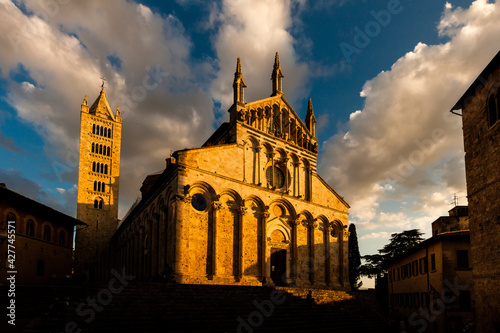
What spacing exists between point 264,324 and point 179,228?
9.12 m

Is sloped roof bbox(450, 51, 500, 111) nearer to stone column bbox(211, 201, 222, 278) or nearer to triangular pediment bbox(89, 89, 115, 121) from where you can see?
stone column bbox(211, 201, 222, 278)

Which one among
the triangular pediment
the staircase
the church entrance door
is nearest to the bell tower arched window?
the staircase

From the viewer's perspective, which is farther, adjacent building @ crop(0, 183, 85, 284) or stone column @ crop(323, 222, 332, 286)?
stone column @ crop(323, 222, 332, 286)

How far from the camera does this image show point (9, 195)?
2556 centimetres

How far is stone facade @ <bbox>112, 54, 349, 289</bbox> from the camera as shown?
83.1 feet

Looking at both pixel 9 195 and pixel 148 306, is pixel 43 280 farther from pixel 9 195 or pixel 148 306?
pixel 148 306

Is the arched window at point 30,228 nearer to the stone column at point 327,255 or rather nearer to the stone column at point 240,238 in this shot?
the stone column at point 240,238

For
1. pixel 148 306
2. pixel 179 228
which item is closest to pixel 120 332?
pixel 148 306

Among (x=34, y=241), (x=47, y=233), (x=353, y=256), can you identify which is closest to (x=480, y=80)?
(x=34, y=241)

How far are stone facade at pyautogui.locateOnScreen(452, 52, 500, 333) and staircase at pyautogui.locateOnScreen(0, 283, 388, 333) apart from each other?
6.84 meters

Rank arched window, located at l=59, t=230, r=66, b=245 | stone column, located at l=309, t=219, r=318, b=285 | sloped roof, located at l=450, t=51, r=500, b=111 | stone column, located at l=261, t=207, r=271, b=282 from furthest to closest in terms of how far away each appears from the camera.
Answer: arched window, located at l=59, t=230, r=66, b=245, stone column, located at l=309, t=219, r=318, b=285, stone column, located at l=261, t=207, r=271, b=282, sloped roof, located at l=450, t=51, r=500, b=111

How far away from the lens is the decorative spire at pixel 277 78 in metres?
34.3

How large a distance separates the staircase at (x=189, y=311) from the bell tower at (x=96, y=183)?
33.6 meters

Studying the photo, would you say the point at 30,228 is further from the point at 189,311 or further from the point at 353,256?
the point at 353,256
